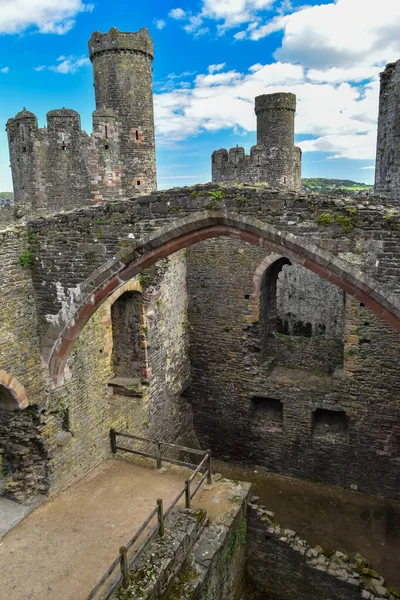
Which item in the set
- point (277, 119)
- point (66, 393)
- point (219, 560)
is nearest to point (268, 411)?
point (219, 560)

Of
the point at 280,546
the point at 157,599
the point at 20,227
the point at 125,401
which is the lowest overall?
the point at 280,546

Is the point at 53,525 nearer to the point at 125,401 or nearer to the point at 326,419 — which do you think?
the point at 125,401

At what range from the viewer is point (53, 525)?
6328 millimetres

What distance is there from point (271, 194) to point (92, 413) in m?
4.62

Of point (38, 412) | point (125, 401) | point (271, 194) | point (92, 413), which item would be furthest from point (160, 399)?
point (271, 194)

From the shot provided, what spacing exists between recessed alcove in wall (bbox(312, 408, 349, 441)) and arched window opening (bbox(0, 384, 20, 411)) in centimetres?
601

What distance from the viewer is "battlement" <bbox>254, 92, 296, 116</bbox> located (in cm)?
1667

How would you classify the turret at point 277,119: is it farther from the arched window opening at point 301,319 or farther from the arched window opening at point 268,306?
the arched window opening at point 268,306

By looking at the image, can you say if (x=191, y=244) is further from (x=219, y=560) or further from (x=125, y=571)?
(x=219, y=560)

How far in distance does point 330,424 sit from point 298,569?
127 inches

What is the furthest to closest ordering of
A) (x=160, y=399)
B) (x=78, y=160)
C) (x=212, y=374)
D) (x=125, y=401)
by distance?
(x=78, y=160) → (x=212, y=374) → (x=160, y=399) → (x=125, y=401)

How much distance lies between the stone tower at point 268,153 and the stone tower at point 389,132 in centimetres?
666

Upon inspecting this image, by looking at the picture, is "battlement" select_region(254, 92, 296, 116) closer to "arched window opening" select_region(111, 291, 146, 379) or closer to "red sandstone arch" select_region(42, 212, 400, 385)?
"arched window opening" select_region(111, 291, 146, 379)

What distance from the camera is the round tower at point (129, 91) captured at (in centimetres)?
1417
